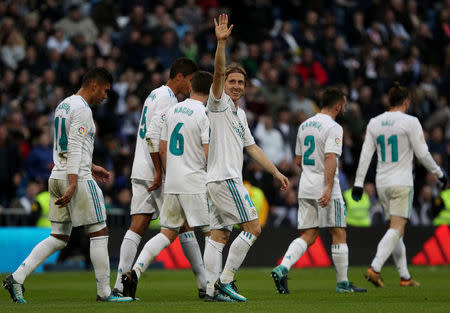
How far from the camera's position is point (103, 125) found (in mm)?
20109

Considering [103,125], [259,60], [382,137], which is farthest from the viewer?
[259,60]

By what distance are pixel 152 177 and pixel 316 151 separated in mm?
2170

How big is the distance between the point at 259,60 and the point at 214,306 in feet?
49.3

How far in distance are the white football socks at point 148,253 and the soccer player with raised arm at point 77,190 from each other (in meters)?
0.32

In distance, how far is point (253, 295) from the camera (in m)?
11.2

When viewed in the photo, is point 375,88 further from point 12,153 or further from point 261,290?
point 261,290

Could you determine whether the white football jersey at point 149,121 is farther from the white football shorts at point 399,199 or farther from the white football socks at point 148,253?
the white football shorts at point 399,199

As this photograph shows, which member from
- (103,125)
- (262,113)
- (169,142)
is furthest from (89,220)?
(262,113)

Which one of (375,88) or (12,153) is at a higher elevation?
(375,88)

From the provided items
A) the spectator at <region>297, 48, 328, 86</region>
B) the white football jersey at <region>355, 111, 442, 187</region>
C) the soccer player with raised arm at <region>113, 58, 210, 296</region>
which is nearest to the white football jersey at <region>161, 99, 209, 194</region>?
the soccer player with raised arm at <region>113, 58, 210, 296</region>

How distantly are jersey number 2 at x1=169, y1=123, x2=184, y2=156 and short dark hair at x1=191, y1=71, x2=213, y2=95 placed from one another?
408mm

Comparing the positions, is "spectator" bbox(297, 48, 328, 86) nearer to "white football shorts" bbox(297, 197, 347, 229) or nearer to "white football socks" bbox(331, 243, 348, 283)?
"white football shorts" bbox(297, 197, 347, 229)

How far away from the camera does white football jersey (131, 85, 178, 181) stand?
422 inches

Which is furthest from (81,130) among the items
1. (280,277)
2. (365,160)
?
(365,160)
